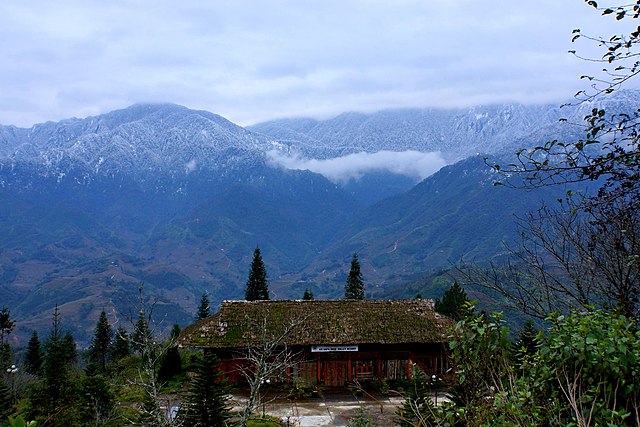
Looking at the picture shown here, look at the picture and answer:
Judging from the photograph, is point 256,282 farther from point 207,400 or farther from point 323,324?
point 207,400

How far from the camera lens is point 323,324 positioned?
2748cm

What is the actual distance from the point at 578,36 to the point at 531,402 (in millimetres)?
3299

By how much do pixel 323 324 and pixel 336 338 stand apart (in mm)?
1199

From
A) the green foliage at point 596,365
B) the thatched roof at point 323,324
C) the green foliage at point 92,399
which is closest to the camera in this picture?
the green foliage at point 596,365

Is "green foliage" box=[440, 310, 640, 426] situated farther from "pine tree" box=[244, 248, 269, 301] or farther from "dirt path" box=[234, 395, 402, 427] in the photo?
"pine tree" box=[244, 248, 269, 301]

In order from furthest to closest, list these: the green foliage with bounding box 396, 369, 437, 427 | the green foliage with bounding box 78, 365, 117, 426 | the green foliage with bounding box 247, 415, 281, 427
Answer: the green foliage with bounding box 78, 365, 117, 426 → the green foliage with bounding box 247, 415, 281, 427 → the green foliage with bounding box 396, 369, 437, 427

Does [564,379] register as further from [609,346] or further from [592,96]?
[592,96]

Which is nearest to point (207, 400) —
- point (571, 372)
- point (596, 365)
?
point (571, 372)

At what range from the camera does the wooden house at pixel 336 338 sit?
2639 centimetres

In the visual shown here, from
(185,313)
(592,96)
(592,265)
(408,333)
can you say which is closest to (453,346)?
(592,96)

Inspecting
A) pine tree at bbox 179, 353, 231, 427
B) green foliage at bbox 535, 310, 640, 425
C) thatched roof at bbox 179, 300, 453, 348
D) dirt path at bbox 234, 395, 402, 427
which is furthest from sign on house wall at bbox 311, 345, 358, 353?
green foliage at bbox 535, 310, 640, 425

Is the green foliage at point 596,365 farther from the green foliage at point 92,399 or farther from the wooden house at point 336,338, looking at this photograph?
the wooden house at point 336,338

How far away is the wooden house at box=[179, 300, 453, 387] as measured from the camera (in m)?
26.4

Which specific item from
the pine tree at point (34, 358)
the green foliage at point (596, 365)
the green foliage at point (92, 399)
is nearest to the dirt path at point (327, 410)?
the green foliage at point (92, 399)
